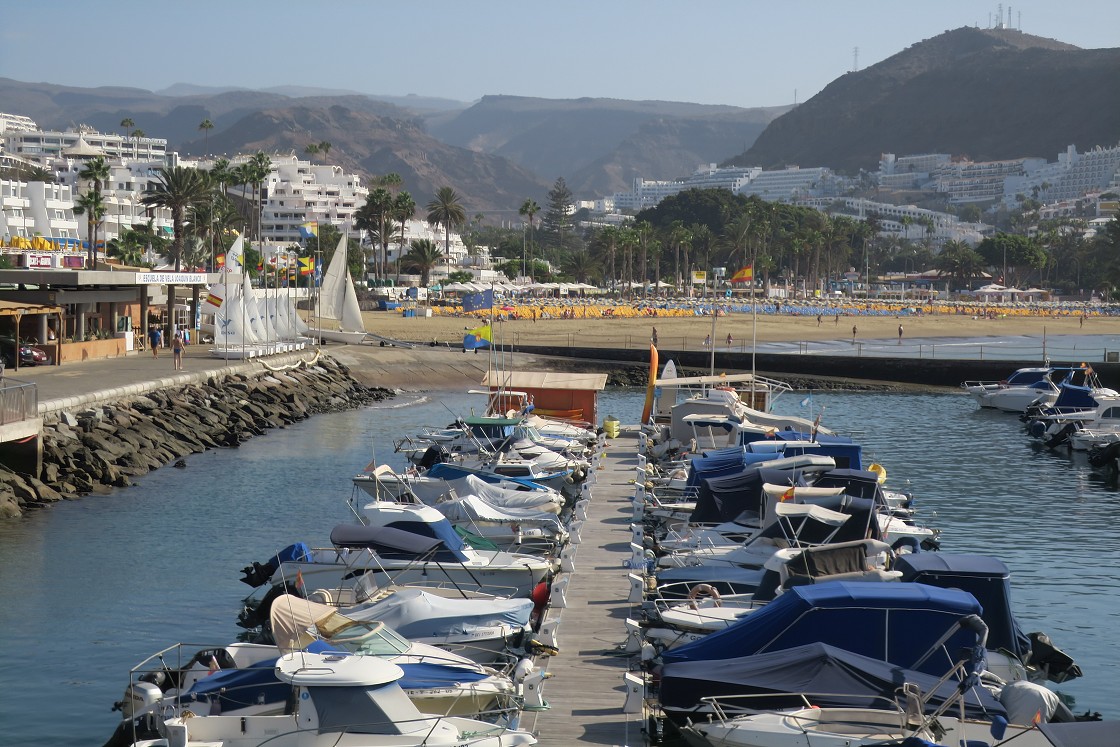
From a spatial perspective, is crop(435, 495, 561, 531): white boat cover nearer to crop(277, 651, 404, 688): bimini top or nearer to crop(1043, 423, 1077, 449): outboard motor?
crop(277, 651, 404, 688): bimini top

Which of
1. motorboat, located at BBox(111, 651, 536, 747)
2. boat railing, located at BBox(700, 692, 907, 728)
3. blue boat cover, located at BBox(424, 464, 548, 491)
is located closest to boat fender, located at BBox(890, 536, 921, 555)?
boat railing, located at BBox(700, 692, 907, 728)

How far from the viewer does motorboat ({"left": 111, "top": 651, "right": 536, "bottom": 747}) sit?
50.3ft

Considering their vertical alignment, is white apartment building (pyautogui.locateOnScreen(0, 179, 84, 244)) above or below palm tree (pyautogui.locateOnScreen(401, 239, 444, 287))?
above

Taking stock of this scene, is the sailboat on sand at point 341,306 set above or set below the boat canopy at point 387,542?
above

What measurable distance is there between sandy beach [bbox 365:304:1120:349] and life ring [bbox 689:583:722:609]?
5718 centimetres

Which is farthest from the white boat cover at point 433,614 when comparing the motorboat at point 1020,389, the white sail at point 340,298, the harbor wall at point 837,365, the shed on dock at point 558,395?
the white sail at point 340,298

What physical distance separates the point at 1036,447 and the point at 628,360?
28.2 metres

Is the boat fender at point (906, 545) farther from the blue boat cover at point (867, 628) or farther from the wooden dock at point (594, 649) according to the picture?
the blue boat cover at point (867, 628)

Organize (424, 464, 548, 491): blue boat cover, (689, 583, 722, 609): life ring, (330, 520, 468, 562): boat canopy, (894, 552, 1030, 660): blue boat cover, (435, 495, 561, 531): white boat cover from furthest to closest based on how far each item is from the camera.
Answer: (424, 464, 548, 491): blue boat cover → (435, 495, 561, 531): white boat cover → (330, 520, 468, 562): boat canopy → (689, 583, 722, 609): life ring → (894, 552, 1030, 660): blue boat cover

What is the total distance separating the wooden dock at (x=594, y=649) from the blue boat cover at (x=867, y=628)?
48.1 inches

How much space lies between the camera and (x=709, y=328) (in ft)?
335

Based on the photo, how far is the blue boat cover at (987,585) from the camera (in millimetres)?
20344

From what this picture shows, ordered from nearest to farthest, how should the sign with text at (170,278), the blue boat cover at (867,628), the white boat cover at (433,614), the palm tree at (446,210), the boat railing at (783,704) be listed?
the boat railing at (783,704) → the blue boat cover at (867,628) → the white boat cover at (433,614) → the sign with text at (170,278) → the palm tree at (446,210)

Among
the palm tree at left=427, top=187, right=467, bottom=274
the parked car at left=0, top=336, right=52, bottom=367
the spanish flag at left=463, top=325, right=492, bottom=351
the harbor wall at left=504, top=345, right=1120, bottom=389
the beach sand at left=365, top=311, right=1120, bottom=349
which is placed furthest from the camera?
the palm tree at left=427, top=187, right=467, bottom=274
